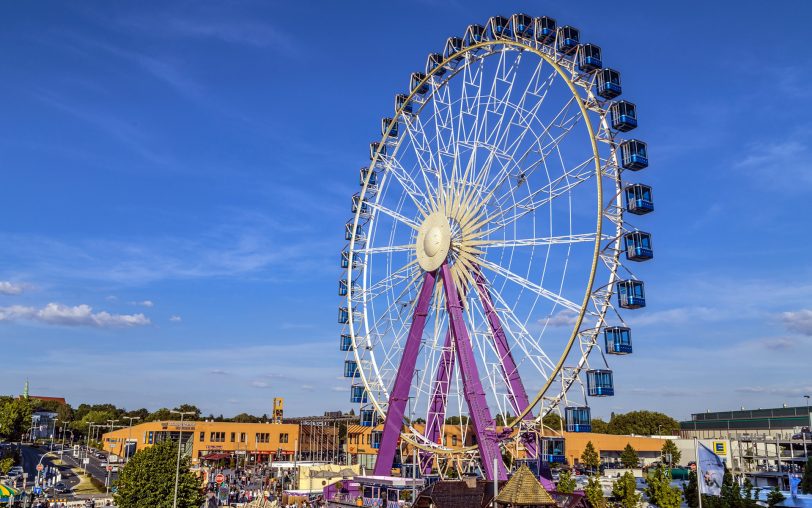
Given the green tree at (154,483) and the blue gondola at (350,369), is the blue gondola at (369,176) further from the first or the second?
the green tree at (154,483)

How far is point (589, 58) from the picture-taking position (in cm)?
3941

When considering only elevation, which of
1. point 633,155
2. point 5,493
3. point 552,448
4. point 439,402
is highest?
point 633,155

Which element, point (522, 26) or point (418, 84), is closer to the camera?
point (522, 26)

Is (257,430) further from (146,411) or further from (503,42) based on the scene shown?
(146,411)

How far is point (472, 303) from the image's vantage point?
4384cm

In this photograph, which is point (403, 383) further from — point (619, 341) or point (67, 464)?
point (67, 464)

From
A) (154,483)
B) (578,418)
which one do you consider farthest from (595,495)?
(154,483)

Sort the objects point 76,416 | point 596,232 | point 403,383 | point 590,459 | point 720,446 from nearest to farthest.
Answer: point 596,232, point 403,383, point 720,446, point 590,459, point 76,416

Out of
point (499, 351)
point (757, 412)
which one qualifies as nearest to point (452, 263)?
point (499, 351)

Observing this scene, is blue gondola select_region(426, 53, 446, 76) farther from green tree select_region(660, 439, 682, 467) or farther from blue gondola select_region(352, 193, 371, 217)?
green tree select_region(660, 439, 682, 467)

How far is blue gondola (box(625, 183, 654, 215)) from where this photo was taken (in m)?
36.4

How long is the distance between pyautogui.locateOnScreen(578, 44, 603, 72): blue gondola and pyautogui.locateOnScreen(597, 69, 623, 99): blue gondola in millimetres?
724

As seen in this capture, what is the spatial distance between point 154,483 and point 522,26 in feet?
114

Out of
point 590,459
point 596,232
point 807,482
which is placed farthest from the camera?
point 590,459
